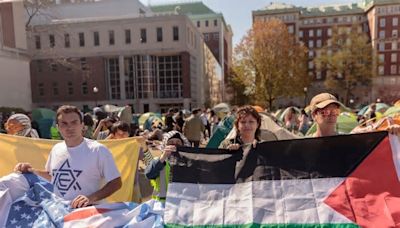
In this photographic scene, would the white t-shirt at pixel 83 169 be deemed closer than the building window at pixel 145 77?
Yes

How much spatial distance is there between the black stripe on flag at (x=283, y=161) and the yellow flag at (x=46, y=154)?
5.71 feet

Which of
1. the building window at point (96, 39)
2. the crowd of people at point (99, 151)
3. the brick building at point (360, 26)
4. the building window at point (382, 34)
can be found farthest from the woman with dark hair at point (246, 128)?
the building window at point (382, 34)

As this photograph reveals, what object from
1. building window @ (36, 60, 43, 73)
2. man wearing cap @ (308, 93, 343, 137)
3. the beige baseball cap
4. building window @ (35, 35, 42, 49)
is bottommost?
man wearing cap @ (308, 93, 343, 137)

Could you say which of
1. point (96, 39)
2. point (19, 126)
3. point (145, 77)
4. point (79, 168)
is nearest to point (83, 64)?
point (96, 39)

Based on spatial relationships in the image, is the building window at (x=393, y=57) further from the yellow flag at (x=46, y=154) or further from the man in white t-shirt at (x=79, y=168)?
the man in white t-shirt at (x=79, y=168)

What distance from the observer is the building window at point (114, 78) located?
50.6 metres

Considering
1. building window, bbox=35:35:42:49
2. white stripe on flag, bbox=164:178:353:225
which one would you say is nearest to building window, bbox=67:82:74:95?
building window, bbox=35:35:42:49

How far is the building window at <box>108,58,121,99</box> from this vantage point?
5059 cm

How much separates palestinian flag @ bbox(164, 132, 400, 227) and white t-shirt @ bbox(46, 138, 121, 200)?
62 centimetres

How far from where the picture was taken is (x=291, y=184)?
10.2 ft

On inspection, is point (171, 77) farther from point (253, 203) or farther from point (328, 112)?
point (253, 203)

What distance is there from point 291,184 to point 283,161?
23 centimetres

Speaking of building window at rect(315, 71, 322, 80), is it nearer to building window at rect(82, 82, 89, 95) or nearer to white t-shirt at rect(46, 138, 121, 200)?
building window at rect(82, 82, 89, 95)

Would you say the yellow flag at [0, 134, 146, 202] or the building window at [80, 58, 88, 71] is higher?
the building window at [80, 58, 88, 71]
